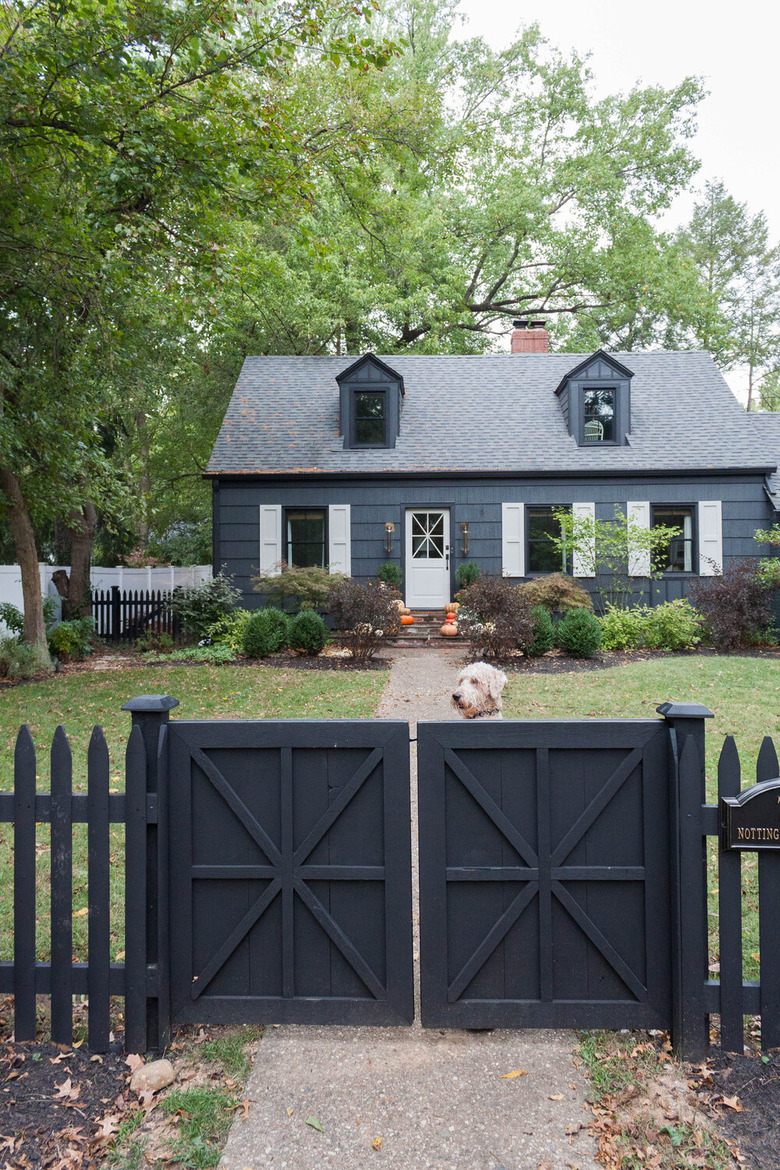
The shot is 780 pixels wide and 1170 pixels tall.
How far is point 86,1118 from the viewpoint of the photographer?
2.08m

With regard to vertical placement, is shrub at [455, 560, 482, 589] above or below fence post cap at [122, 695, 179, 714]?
above

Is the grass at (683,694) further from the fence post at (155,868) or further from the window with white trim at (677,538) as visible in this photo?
the window with white trim at (677,538)

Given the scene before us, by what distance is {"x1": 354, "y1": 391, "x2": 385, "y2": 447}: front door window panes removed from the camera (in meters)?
15.1

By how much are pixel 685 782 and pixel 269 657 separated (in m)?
9.96

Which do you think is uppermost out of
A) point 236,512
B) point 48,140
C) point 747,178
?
point 747,178

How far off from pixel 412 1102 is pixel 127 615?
14.3 m

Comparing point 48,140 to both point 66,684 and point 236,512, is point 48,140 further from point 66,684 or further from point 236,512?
point 236,512

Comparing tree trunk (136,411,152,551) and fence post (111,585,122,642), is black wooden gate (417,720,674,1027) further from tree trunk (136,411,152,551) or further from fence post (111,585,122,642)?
tree trunk (136,411,152,551)

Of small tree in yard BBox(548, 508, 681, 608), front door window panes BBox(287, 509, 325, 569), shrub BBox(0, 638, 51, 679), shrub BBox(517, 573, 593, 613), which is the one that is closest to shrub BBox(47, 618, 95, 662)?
shrub BBox(0, 638, 51, 679)

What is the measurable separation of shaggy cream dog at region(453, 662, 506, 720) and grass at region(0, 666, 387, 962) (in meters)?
2.35

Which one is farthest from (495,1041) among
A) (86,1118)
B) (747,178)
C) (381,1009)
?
(747,178)

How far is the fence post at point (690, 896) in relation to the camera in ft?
7.50

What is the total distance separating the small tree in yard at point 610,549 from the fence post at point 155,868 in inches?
480

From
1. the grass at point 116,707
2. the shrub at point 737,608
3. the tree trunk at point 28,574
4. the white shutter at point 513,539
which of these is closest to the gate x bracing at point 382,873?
the grass at point 116,707
